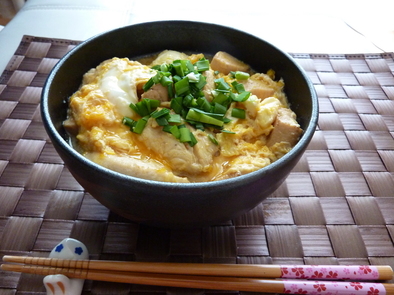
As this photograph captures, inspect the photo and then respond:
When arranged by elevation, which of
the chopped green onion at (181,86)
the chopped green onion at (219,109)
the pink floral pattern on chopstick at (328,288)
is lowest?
the pink floral pattern on chopstick at (328,288)

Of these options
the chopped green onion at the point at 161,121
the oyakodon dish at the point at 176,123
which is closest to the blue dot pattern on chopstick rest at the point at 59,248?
the oyakodon dish at the point at 176,123

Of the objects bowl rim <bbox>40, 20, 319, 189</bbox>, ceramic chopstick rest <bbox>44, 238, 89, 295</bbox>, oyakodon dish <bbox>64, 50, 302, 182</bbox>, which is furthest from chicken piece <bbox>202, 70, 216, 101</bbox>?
ceramic chopstick rest <bbox>44, 238, 89, 295</bbox>

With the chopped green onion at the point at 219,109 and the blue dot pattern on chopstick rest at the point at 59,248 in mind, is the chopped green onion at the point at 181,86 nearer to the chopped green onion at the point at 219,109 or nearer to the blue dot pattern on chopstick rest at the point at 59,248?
the chopped green onion at the point at 219,109

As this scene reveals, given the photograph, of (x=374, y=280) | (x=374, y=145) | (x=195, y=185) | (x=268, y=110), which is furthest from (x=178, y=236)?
(x=374, y=145)

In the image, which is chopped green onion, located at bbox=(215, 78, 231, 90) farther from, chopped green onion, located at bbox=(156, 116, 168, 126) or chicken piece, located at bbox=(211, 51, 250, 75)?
chopped green onion, located at bbox=(156, 116, 168, 126)

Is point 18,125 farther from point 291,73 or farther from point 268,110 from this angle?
point 291,73
